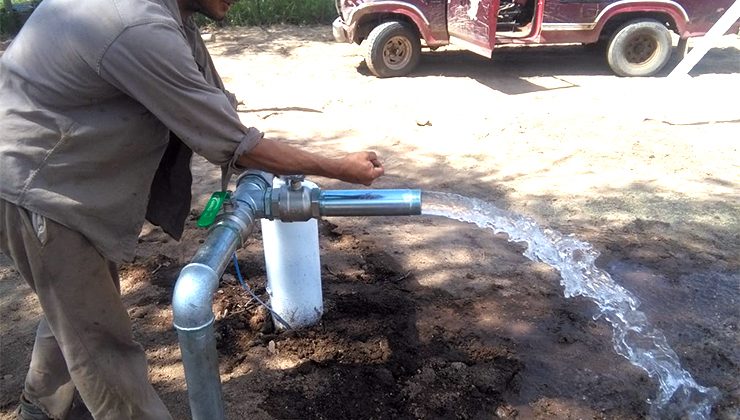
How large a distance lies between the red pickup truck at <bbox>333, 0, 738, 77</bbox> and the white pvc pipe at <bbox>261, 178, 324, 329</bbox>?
449cm

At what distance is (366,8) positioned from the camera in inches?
264

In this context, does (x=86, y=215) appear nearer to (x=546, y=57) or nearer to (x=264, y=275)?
(x=264, y=275)

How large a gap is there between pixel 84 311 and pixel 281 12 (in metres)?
8.95

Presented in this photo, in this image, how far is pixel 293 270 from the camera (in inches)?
99.2

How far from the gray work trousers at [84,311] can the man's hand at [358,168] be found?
0.70 meters

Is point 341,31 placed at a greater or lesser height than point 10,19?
greater

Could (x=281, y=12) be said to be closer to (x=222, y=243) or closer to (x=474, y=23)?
(x=474, y=23)

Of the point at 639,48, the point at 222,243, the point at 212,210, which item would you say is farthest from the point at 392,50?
the point at 222,243

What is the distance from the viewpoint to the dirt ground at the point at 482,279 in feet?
7.87

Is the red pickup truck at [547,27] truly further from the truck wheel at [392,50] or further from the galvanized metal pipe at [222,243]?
the galvanized metal pipe at [222,243]

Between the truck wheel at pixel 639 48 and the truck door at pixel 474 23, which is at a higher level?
the truck door at pixel 474 23

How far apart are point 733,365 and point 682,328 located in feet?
0.87

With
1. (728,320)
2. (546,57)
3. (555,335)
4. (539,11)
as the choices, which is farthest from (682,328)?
(546,57)

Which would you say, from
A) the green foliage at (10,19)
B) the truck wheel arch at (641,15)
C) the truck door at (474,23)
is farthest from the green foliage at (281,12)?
the truck wheel arch at (641,15)
